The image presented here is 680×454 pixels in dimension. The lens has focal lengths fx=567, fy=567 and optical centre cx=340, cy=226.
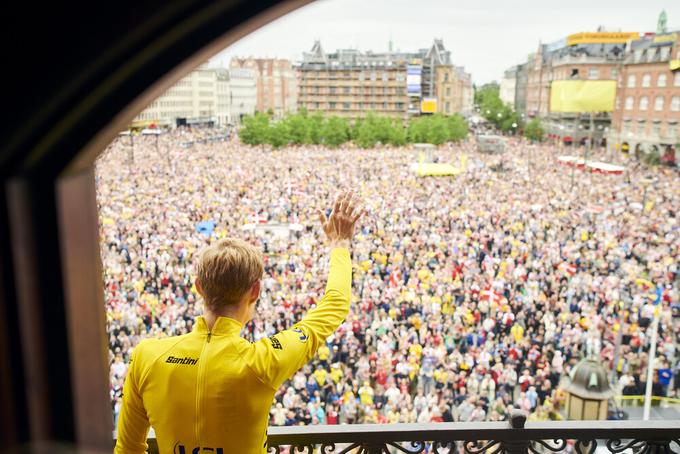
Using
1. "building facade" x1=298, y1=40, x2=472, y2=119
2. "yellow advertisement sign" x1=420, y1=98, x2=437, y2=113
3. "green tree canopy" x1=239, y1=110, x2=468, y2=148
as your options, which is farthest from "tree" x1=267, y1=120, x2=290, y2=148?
"yellow advertisement sign" x1=420, y1=98, x2=437, y2=113

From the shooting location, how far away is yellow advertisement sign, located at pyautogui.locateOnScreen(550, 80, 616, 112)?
46781 millimetres

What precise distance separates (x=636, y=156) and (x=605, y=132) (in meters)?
9.60

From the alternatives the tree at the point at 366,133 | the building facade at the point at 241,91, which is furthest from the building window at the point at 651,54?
the building facade at the point at 241,91

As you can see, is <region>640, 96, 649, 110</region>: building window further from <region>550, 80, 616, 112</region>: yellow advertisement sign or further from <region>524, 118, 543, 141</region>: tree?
<region>524, 118, 543, 141</region>: tree

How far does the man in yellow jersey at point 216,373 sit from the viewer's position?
148cm

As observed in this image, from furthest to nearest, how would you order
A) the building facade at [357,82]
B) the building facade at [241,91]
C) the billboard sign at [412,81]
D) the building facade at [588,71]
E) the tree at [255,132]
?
the building facade at [241,91] → the billboard sign at [412,81] → the building facade at [357,82] → the tree at [255,132] → the building facade at [588,71]

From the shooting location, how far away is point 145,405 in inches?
60.9

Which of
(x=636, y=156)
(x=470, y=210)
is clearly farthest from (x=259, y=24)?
(x=636, y=156)

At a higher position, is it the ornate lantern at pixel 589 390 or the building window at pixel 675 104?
the building window at pixel 675 104

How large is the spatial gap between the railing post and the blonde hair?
1.45 meters

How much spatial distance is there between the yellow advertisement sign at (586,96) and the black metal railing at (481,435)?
4864cm

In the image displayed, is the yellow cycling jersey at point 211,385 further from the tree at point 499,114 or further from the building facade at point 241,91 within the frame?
the building facade at point 241,91

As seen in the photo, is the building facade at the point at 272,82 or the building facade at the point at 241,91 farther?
the building facade at the point at 272,82

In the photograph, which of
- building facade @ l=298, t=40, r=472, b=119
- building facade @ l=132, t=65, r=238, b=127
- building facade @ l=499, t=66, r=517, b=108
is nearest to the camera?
building facade @ l=298, t=40, r=472, b=119
